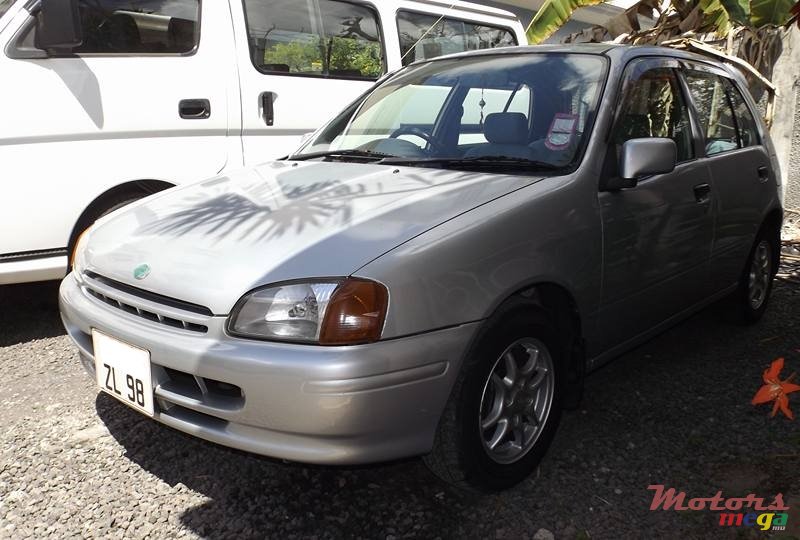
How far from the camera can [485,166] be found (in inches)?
97.7

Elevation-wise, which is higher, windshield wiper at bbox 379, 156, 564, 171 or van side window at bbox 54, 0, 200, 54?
van side window at bbox 54, 0, 200, 54

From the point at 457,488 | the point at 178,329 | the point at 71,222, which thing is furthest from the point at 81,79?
the point at 457,488

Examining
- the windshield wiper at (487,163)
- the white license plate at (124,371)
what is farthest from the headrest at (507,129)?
the white license plate at (124,371)

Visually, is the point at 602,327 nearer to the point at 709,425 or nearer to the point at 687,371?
the point at 709,425

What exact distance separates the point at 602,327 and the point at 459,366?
2.76ft

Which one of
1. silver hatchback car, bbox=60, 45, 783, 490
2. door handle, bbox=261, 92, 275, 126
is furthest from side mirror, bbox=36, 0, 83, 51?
silver hatchback car, bbox=60, 45, 783, 490

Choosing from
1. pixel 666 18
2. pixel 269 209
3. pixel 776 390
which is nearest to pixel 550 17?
pixel 666 18

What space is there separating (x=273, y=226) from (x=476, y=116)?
3.88 feet

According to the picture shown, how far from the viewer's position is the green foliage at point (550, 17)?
6402mm

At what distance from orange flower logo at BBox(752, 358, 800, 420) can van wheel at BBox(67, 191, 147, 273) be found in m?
3.27

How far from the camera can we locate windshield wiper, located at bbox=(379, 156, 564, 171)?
8.01 feet

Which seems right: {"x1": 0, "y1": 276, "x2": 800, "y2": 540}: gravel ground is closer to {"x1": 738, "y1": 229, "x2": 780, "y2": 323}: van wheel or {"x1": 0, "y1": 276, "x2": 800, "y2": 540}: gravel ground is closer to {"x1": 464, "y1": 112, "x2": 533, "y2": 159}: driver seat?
{"x1": 738, "y1": 229, "x2": 780, "y2": 323}: van wheel

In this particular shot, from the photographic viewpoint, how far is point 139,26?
370 cm

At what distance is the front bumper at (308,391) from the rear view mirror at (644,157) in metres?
0.95
